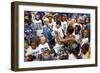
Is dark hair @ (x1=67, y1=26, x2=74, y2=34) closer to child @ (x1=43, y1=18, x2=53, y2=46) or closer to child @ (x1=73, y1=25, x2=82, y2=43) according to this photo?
child @ (x1=73, y1=25, x2=82, y2=43)

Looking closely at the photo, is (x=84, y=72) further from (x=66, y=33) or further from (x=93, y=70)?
(x=66, y=33)

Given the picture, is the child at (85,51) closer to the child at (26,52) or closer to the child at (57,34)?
the child at (57,34)

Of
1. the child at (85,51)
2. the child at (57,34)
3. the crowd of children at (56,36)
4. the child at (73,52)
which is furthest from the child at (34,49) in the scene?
the child at (85,51)

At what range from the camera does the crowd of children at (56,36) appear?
170cm

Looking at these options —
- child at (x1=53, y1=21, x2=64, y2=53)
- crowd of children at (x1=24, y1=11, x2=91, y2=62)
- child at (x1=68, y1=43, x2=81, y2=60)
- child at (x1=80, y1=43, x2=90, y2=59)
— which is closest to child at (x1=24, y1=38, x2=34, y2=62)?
crowd of children at (x1=24, y1=11, x2=91, y2=62)

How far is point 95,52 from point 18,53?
2.07 feet

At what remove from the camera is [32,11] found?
66.8 inches

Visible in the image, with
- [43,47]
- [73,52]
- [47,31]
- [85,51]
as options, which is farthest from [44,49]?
[85,51]

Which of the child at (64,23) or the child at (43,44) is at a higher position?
the child at (64,23)

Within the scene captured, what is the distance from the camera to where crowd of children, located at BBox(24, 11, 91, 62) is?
170 cm

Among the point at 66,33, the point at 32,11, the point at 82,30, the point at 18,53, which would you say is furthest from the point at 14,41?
the point at 82,30

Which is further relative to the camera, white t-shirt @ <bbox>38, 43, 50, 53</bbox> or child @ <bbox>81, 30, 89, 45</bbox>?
child @ <bbox>81, 30, 89, 45</bbox>

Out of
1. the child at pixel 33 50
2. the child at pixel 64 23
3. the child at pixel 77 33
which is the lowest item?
the child at pixel 33 50

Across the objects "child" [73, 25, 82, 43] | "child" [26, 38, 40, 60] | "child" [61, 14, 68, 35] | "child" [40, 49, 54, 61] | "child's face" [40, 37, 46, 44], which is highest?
"child" [61, 14, 68, 35]
